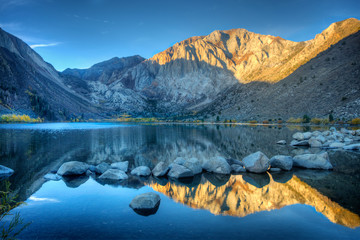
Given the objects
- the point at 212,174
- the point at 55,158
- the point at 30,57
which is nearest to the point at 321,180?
the point at 212,174

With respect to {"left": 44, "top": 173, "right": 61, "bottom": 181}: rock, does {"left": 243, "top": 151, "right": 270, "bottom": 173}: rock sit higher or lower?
higher

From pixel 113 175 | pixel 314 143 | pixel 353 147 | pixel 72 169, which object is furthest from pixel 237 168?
pixel 314 143

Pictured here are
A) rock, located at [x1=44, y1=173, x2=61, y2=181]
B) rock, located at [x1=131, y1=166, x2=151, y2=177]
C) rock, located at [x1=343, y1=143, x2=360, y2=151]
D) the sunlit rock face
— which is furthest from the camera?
rock, located at [x1=343, y1=143, x2=360, y2=151]

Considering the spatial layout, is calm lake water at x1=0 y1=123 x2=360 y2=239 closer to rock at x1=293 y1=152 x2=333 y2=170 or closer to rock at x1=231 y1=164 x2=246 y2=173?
rock at x1=231 y1=164 x2=246 y2=173

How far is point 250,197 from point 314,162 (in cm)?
846

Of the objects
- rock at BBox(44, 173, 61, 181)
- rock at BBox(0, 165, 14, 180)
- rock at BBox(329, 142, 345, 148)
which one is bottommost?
rock at BBox(44, 173, 61, 181)

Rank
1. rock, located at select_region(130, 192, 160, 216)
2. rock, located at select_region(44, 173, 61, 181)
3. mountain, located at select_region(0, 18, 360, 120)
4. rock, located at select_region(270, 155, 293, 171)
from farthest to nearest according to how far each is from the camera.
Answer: mountain, located at select_region(0, 18, 360, 120) < rock, located at select_region(270, 155, 293, 171) < rock, located at select_region(44, 173, 61, 181) < rock, located at select_region(130, 192, 160, 216)

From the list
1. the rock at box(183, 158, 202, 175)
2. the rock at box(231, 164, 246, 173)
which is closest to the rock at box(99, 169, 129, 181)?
the rock at box(183, 158, 202, 175)

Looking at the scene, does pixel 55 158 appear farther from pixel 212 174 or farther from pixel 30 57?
pixel 30 57

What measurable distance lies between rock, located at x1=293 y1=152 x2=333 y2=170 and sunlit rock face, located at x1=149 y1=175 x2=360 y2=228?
365 cm

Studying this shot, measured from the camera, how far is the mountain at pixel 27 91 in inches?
5162

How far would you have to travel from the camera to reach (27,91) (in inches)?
5507

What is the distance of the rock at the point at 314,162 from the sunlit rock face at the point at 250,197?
3.65 meters

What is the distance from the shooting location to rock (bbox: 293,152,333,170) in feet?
49.3
